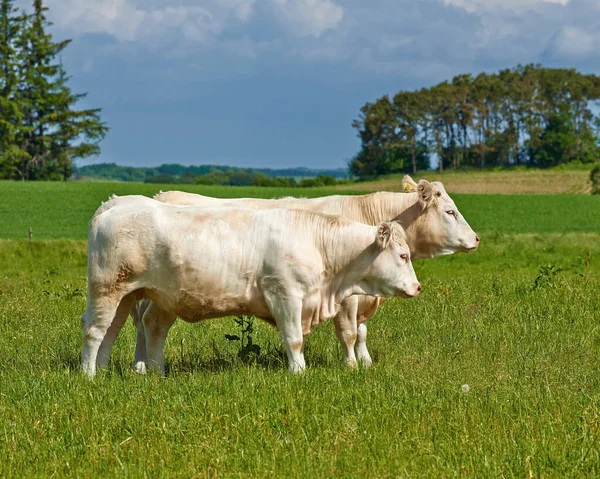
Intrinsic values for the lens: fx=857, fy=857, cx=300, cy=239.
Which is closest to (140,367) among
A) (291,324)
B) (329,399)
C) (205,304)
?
(205,304)

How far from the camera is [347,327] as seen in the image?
934 centimetres

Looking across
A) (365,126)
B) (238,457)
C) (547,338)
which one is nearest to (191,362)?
(238,457)

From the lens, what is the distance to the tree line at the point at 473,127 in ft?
373

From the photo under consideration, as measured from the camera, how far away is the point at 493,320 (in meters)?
11.5

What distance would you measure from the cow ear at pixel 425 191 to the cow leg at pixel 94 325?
3.85m

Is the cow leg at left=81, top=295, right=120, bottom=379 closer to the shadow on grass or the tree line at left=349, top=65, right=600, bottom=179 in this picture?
the shadow on grass

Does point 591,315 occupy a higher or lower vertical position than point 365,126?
lower

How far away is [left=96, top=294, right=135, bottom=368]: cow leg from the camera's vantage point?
29.4ft

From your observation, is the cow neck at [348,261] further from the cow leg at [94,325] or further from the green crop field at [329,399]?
the cow leg at [94,325]

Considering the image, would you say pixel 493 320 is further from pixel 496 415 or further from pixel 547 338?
pixel 496 415

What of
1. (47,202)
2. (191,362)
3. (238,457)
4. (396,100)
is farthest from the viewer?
(396,100)

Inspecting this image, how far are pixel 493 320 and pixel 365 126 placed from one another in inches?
4114

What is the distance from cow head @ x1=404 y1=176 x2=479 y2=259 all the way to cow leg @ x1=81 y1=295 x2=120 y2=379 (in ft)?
12.3

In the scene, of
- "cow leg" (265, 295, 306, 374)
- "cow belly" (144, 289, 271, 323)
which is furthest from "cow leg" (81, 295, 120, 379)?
"cow leg" (265, 295, 306, 374)
